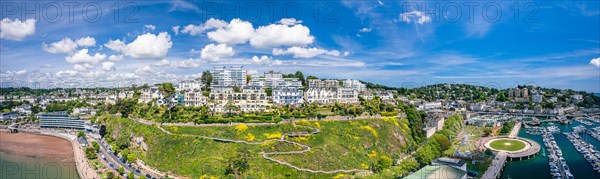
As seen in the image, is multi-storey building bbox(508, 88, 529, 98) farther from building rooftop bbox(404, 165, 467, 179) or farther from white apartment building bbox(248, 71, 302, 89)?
building rooftop bbox(404, 165, 467, 179)

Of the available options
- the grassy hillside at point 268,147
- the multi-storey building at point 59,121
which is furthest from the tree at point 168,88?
the grassy hillside at point 268,147

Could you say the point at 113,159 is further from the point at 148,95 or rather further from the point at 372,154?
the point at 372,154

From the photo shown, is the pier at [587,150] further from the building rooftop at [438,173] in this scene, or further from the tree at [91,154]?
the tree at [91,154]

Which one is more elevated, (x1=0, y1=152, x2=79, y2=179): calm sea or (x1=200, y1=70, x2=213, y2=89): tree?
(x1=200, y1=70, x2=213, y2=89): tree

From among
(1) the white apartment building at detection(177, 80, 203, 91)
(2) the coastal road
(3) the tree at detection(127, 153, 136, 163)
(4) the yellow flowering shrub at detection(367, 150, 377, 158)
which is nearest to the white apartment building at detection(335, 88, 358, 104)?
(4) the yellow flowering shrub at detection(367, 150, 377, 158)

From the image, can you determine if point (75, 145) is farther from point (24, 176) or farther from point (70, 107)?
point (70, 107)

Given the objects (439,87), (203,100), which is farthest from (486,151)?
(439,87)
